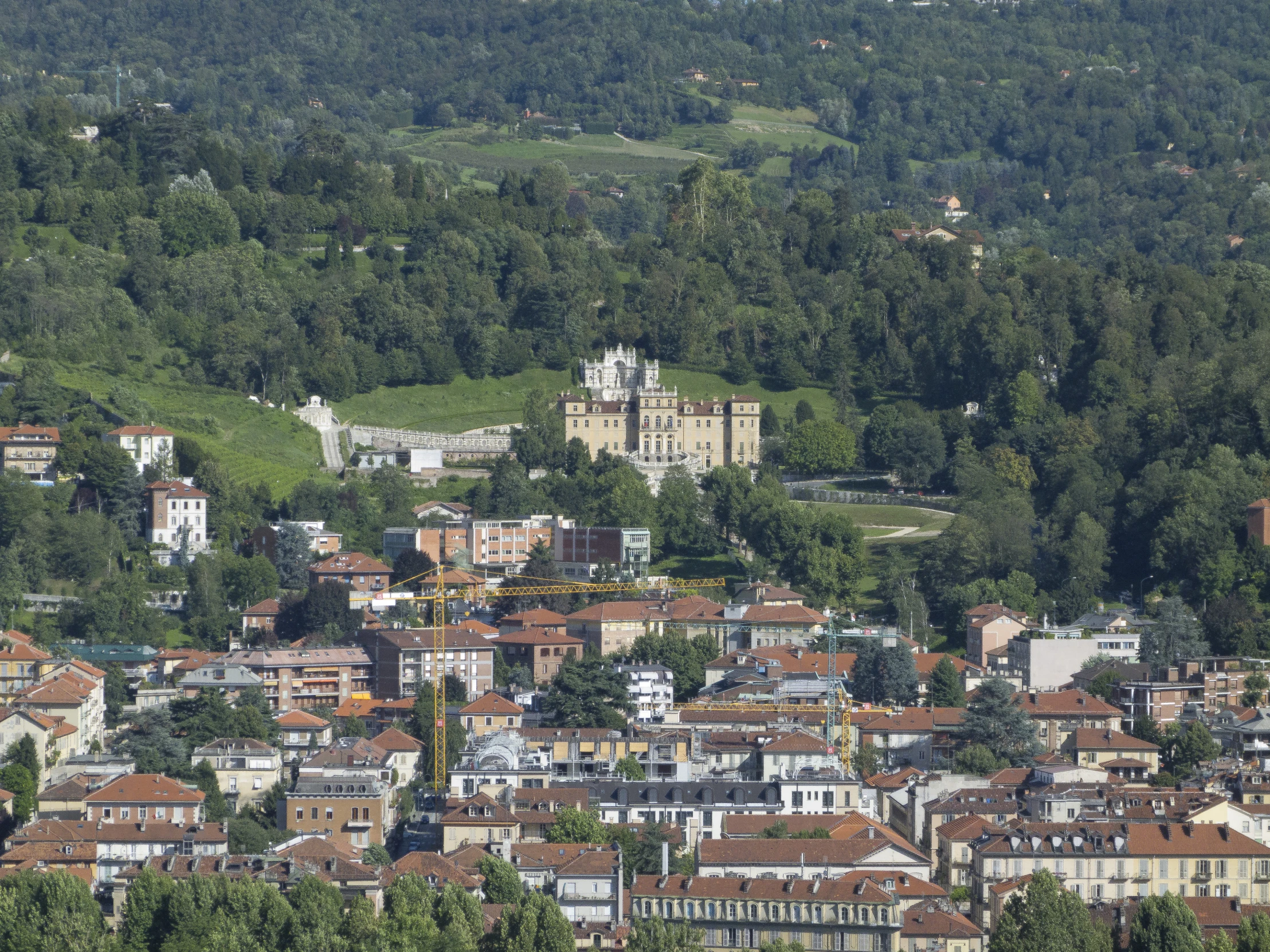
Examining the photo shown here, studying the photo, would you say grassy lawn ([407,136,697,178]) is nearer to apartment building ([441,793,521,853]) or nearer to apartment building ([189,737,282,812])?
apartment building ([189,737,282,812])

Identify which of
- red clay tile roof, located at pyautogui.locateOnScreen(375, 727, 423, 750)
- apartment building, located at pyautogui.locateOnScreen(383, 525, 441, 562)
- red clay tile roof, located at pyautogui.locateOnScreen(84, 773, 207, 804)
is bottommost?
red clay tile roof, located at pyautogui.locateOnScreen(375, 727, 423, 750)

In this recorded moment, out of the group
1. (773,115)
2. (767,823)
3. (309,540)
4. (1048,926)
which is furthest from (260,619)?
(773,115)

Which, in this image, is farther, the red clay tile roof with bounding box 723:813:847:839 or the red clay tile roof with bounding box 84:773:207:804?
the red clay tile roof with bounding box 84:773:207:804

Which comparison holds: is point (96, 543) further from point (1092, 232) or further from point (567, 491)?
point (1092, 232)

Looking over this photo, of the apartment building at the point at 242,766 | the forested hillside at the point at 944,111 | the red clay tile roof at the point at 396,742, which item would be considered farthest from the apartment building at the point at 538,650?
the forested hillside at the point at 944,111

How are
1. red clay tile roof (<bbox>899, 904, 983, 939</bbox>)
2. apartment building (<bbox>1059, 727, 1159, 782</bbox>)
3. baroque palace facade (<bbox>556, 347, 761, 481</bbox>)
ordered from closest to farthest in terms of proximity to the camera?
red clay tile roof (<bbox>899, 904, 983, 939</bbox>)
apartment building (<bbox>1059, 727, 1159, 782</bbox>)
baroque palace facade (<bbox>556, 347, 761, 481</bbox>)

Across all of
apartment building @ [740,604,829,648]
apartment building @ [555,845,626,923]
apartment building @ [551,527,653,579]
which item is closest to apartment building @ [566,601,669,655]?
apartment building @ [740,604,829,648]

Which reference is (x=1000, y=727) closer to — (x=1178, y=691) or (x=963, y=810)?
(x=1178, y=691)
